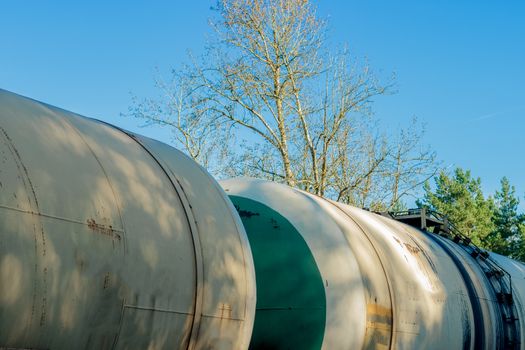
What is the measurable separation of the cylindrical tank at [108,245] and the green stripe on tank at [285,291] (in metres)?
1.23

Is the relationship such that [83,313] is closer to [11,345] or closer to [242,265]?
[11,345]

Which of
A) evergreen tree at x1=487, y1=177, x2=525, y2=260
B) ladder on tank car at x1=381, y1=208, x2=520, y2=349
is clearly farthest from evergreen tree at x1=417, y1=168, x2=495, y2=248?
ladder on tank car at x1=381, y1=208, x2=520, y2=349

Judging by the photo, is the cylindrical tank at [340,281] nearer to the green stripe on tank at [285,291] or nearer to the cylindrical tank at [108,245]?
the green stripe on tank at [285,291]

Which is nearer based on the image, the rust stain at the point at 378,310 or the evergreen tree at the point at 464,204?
the rust stain at the point at 378,310

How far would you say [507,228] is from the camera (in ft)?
151

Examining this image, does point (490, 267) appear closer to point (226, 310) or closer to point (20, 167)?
point (226, 310)

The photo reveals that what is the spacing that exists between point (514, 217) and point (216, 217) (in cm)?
4631

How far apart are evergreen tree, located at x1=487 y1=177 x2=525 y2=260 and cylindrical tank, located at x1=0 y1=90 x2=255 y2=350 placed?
40.3 meters

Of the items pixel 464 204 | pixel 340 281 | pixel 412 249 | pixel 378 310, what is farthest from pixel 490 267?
pixel 464 204

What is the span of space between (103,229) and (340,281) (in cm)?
312

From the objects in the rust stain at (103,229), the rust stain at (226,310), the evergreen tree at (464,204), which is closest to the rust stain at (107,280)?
the rust stain at (103,229)

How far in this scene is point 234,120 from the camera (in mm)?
24891

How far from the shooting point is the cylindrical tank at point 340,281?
19.4ft

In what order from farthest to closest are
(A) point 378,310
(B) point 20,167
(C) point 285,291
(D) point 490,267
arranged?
(D) point 490,267
(A) point 378,310
(C) point 285,291
(B) point 20,167
